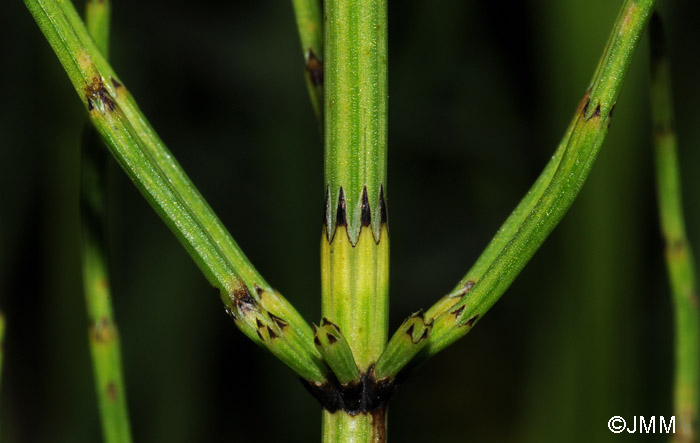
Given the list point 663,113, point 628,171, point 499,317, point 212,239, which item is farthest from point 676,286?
point 499,317

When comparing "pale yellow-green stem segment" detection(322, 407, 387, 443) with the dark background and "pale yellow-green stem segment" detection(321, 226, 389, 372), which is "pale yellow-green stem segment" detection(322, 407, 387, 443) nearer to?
"pale yellow-green stem segment" detection(321, 226, 389, 372)

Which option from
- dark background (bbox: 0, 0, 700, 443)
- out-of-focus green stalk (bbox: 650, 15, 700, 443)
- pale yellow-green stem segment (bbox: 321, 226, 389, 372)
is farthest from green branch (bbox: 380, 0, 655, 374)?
dark background (bbox: 0, 0, 700, 443)

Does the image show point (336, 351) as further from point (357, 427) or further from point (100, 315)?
point (100, 315)

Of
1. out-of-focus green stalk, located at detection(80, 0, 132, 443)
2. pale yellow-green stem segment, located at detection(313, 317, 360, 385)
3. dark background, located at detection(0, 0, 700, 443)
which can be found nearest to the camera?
pale yellow-green stem segment, located at detection(313, 317, 360, 385)

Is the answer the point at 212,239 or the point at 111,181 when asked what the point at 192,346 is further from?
the point at 212,239

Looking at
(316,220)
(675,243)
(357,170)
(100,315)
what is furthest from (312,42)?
(316,220)

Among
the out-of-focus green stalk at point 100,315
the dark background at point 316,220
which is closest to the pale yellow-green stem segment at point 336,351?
the out-of-focus green stalk at point 100,315
